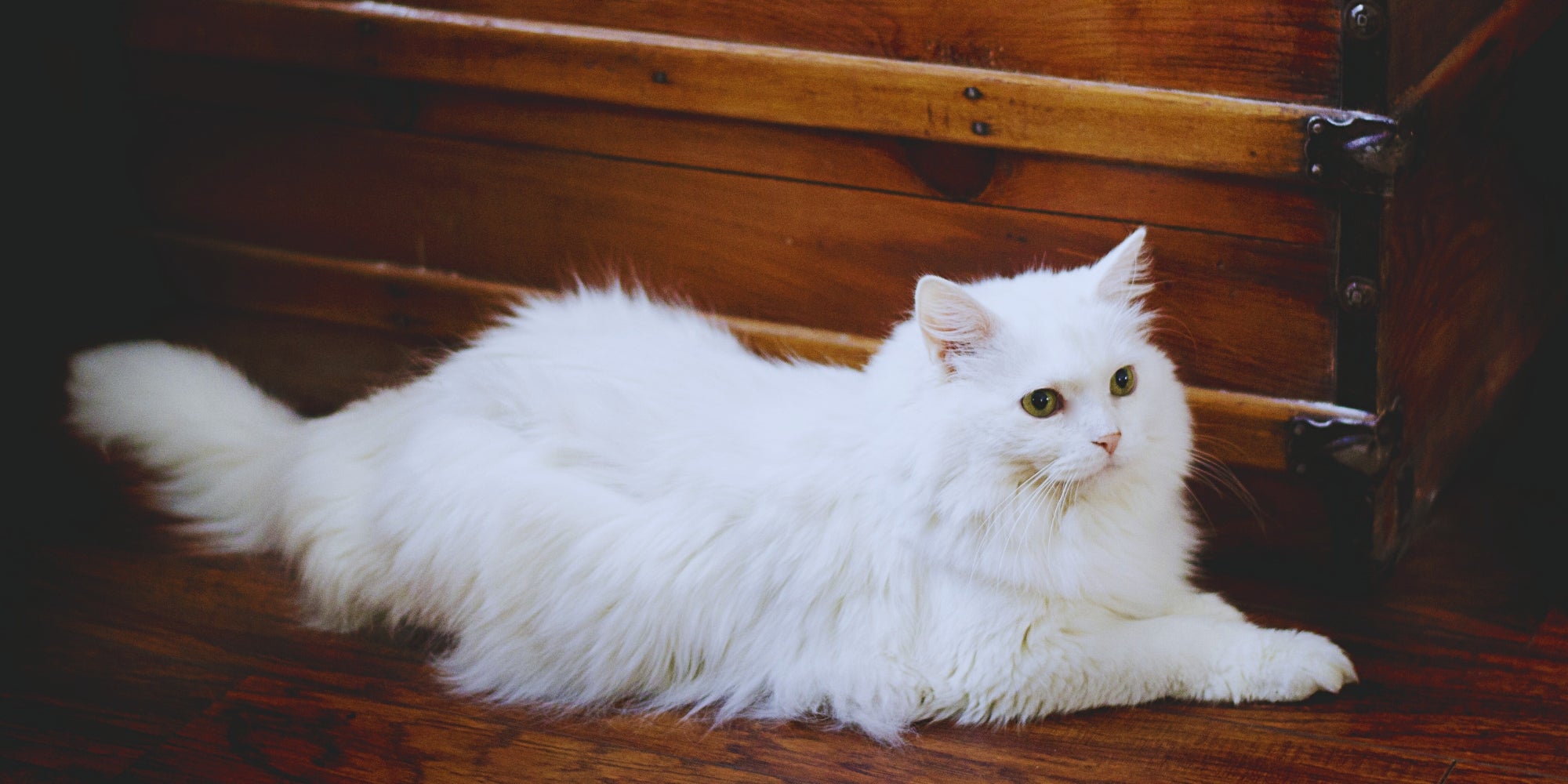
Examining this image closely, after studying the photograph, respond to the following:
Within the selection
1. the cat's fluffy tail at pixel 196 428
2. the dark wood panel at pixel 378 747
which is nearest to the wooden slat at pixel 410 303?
the cat's fluffy tail at pixel 196 428

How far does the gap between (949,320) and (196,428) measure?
1.00 m

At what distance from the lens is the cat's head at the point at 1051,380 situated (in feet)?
3.87

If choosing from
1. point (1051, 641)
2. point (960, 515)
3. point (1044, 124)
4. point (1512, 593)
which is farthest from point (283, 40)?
point (1512, 593)

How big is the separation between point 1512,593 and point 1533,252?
0.52m

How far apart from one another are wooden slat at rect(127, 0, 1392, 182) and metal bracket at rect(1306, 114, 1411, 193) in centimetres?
1

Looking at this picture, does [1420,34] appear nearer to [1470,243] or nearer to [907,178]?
[1470,243]

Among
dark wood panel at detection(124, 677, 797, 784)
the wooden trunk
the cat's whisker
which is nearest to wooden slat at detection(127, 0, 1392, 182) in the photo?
the wooden trunk

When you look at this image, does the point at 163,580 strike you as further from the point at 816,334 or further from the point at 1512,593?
the point at 1512,593

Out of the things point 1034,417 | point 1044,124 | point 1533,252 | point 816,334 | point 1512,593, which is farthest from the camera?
point 1533,252

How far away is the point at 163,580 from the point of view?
1.58 m

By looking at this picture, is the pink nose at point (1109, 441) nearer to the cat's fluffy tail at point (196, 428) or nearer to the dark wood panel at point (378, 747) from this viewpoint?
the dark wood panel at point (378, 747)

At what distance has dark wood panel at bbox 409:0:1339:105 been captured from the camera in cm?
129

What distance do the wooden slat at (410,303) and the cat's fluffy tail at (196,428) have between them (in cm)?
24

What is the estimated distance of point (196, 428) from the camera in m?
1.61
